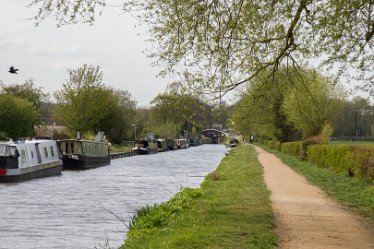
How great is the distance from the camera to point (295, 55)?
12430 mm

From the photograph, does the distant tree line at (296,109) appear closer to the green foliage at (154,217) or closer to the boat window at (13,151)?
the green foliage at (154,217)

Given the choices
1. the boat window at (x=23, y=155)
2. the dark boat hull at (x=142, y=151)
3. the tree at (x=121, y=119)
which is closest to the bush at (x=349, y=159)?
the boat window at (x=23, y=155)

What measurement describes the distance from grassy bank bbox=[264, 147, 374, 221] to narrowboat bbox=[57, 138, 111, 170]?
17353 mm

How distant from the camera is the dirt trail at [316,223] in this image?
9.10m

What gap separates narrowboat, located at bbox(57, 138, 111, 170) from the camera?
127 ft


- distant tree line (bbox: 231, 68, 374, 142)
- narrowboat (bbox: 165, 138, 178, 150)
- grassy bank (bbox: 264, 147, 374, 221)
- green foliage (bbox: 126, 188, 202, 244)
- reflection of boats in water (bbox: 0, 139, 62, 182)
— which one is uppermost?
distant tree line (bbox: 231, 68, 374, 142)

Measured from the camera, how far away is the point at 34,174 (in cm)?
2925

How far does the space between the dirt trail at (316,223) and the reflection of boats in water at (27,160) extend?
13.9 meters

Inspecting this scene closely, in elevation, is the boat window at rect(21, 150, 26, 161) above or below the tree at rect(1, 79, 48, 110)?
below

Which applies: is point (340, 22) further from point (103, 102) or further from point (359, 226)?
point (103, 102)

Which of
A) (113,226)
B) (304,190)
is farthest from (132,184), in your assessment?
(113,226)

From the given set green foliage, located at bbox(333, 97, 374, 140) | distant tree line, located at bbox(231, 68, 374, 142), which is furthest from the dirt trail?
green foliage, located at bbox(333, 97, 374, 140)

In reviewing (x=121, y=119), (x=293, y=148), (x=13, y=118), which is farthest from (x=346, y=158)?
(x=121, y=119)

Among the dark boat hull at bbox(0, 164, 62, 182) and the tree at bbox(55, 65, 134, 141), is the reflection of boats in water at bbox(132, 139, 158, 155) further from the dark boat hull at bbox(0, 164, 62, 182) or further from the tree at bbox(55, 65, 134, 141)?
the dark boat hull at bbox(0, 164, 62, 182)
